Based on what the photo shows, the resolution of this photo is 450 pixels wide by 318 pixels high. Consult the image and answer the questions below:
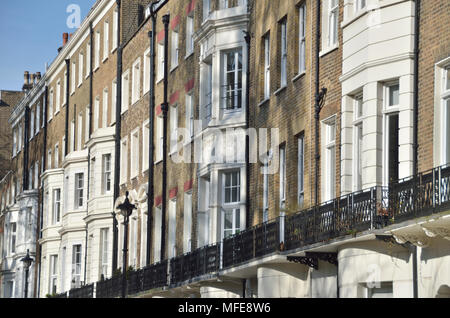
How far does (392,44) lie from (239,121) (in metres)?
11.0

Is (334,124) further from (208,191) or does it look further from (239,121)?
(208,191)

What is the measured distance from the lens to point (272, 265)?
1075 inches

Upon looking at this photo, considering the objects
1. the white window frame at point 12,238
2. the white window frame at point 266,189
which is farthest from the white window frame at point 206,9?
the white window frame at point 12,238

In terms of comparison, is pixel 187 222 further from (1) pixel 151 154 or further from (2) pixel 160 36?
(2) pixel 160 36

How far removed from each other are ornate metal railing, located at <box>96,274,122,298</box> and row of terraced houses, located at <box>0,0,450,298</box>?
0.33ft

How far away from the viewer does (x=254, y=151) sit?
32.1m

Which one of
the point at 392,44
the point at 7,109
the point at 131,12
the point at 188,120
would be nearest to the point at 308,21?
the point at 392,44

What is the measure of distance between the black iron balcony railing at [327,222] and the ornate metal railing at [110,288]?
5.82 m

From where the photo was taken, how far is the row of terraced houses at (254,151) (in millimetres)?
21328

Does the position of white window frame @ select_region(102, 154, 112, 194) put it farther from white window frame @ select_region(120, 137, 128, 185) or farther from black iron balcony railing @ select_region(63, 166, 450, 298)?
black iron balcony railing @ select_region(63, 166, 450, 298)

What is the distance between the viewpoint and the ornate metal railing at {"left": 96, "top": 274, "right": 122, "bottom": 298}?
137 feet

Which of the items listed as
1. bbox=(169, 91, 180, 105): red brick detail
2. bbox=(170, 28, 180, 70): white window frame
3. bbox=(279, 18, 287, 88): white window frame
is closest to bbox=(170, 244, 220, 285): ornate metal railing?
bbox=(279, 18, 287, 88): white window frame

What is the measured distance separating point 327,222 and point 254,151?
8.97 meters
